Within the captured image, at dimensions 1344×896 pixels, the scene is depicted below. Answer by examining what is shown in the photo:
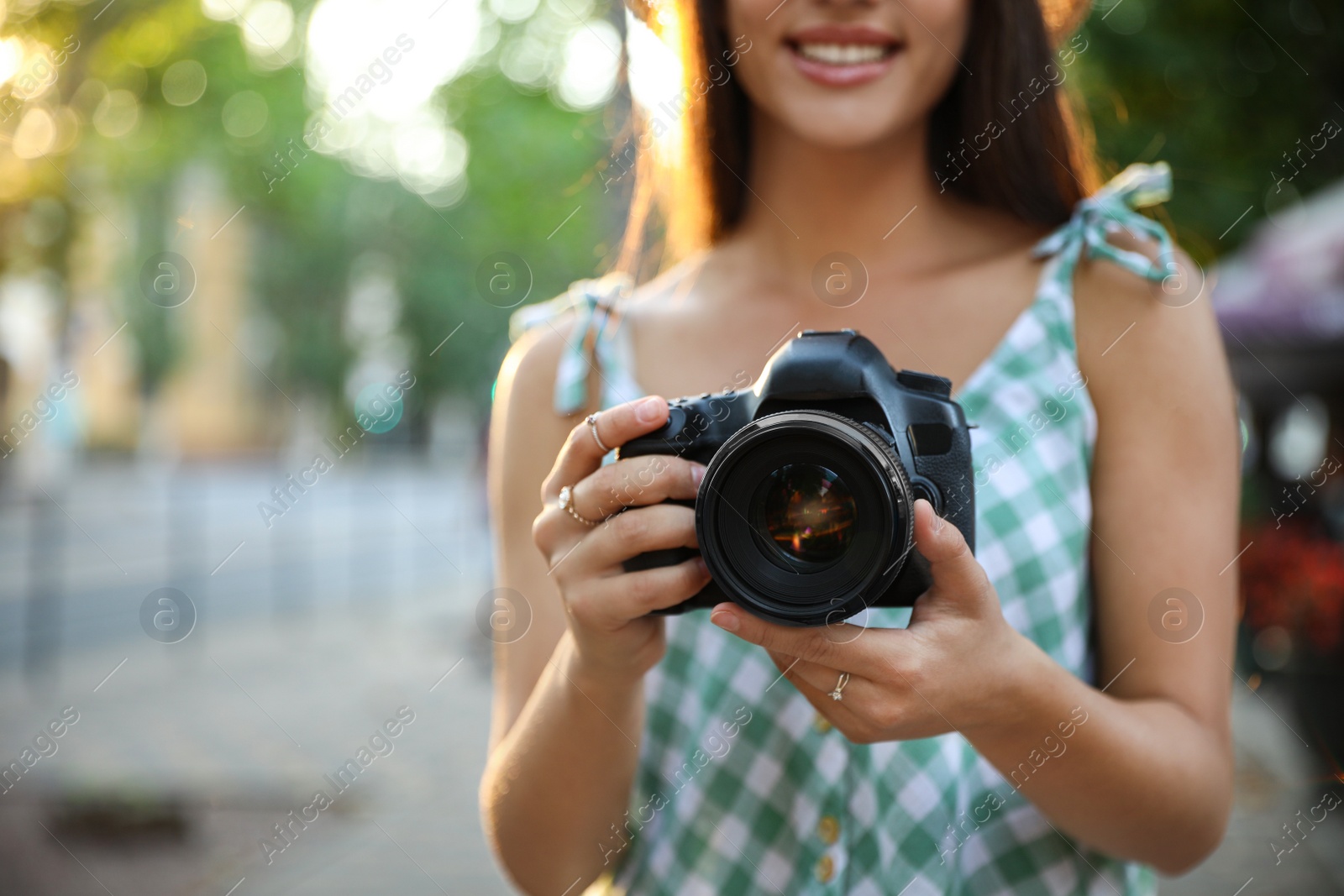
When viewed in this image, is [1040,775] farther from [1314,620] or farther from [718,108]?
[1314,620]

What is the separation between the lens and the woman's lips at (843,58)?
1.53 metres

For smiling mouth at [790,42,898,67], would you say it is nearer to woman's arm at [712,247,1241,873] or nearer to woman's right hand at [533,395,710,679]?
woman's arm at [712,247,1241,873]

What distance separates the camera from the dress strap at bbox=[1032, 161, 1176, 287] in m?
1.51

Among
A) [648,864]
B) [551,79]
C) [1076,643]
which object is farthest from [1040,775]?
[551,79]

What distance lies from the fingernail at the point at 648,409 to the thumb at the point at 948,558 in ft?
1.13

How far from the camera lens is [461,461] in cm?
4194

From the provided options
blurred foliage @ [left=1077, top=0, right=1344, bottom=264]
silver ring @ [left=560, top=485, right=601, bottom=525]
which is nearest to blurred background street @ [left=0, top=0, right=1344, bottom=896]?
blurred foliage @ [left=1077, top=0, right=1344, bottom=264]

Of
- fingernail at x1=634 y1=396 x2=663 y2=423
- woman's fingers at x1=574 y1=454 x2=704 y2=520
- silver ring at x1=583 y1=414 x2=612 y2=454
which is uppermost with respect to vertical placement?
fingernail at x1=634 y1=396 x2=663 y2=423

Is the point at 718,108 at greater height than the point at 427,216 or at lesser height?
greater

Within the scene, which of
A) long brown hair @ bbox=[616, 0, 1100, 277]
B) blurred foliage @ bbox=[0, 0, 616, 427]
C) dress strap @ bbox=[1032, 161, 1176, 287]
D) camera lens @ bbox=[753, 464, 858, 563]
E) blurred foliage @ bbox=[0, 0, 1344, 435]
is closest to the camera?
camera lens @ bbox=[753, 464, 858, 563]

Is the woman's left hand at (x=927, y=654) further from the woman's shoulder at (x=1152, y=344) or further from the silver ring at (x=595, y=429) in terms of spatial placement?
the woman's shoulder at (x=1152, y=344)

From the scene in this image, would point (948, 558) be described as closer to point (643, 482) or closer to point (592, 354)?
point (643, 482)

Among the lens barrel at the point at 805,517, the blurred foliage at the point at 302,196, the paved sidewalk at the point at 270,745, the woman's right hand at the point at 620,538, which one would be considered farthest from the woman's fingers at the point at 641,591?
the blurred foliage at the point at 302,196

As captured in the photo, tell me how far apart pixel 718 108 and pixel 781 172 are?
0.16 meters
